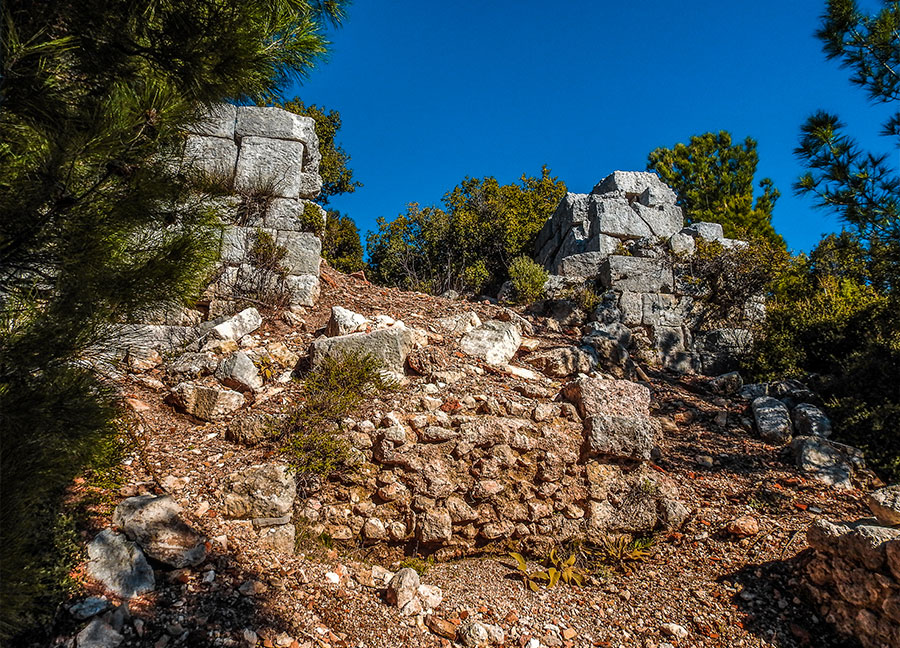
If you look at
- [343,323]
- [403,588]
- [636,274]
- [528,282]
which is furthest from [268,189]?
[636,274]

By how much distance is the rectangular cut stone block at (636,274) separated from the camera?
341 inches

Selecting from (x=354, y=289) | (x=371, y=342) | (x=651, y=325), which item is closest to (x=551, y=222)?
(x=651, y=325)

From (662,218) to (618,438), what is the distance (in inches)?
256

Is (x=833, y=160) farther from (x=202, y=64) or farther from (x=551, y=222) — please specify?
(x=202, y=64)

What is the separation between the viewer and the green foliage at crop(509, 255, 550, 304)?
336 inches

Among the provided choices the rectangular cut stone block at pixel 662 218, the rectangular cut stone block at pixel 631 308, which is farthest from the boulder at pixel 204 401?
the rectangular cut stone block at pixel 662 218

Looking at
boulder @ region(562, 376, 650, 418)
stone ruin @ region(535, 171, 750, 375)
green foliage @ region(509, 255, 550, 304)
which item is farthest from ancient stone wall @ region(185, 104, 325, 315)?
stone ruin @ region(535, 171, 750, 375)

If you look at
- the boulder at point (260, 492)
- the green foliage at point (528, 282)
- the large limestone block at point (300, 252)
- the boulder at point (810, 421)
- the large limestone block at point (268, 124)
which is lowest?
the boulder at point (260, 492)

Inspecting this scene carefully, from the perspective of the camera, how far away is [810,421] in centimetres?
534

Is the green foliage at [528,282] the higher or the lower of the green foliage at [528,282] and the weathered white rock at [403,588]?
the higher

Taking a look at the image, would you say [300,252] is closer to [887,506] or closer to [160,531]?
[160,531]

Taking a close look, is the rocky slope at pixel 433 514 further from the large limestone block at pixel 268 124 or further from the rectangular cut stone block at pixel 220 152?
the large limestone block at pixel 268 124

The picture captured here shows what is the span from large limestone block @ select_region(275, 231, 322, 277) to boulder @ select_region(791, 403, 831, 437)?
18.6 ft

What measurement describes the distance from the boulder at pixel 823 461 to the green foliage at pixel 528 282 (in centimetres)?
430
